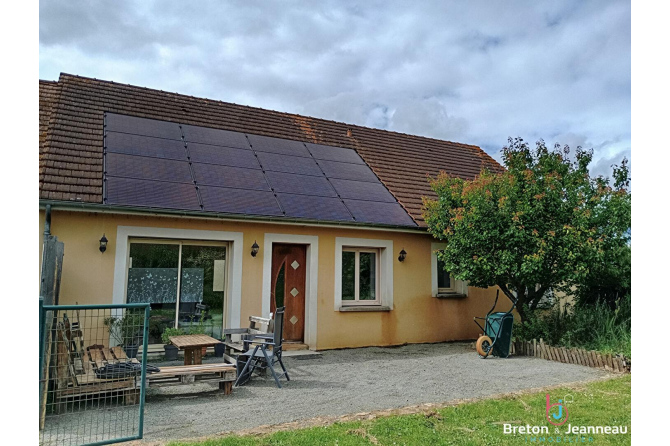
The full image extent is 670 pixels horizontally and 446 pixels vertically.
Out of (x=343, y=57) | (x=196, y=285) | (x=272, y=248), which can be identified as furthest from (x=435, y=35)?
(x=196, y=285)

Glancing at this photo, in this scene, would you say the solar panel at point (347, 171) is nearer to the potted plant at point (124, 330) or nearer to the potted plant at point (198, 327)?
the potted plant at point (198, 327)

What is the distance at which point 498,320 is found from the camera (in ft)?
31.3

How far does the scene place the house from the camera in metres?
8.56

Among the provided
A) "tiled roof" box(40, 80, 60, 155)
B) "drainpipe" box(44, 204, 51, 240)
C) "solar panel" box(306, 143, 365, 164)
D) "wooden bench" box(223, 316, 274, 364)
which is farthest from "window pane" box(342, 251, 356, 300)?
"tiled roof" box(40, 80, 60, 155)

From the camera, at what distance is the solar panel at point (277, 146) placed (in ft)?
40.3

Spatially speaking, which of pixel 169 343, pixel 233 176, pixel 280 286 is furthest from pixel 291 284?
pixel 169 343

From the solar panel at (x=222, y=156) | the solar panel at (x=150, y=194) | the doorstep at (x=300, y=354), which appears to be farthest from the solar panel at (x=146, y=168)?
the doorstep at (x=300, y=354)

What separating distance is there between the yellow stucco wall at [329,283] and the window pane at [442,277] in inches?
17.9

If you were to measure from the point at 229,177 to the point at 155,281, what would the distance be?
9.23ft

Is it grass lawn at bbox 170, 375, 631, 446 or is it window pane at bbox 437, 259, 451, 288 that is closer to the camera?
grass lawn at bbox 170, 375, 631, 446

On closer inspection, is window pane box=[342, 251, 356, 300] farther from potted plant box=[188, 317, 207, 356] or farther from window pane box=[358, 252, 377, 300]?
potted plant box=[188, 317, 207, 356]

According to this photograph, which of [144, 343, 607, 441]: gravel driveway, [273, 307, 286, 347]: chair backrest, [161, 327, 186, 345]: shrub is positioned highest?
[273, 307, 286, 347]: chair backrest

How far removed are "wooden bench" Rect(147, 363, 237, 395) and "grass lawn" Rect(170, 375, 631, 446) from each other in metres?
1.90
